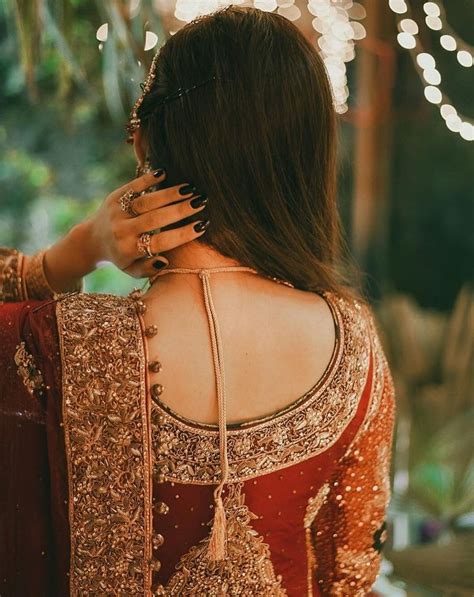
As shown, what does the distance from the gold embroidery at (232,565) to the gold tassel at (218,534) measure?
19 millimetres

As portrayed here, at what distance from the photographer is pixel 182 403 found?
83 cm

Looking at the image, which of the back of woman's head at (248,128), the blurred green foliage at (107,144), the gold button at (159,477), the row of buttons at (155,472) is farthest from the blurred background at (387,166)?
the gold button at (159,477)

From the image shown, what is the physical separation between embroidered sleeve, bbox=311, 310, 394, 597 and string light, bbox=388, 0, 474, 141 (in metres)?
1.59

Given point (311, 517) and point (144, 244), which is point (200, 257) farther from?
point (311, 517)

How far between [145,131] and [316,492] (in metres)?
0.53

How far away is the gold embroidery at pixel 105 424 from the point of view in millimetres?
819

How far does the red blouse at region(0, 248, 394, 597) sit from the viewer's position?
2.70ft

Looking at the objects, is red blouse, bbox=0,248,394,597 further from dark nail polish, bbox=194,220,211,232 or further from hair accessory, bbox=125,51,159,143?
hair accessory, bbox=125,51,159,143

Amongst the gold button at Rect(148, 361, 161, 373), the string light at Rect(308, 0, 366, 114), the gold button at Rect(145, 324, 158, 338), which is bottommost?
the gold button at Rect(148, 361, 161, 373)

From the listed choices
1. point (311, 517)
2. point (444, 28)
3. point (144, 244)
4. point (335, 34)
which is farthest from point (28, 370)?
point (444, 28)

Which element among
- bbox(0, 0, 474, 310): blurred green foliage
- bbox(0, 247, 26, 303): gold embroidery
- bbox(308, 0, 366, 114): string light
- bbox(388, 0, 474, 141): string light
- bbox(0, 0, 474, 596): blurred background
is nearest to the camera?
bbox(0, 247, 26, 303): gold embroidery

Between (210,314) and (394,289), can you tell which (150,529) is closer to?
(210,314)

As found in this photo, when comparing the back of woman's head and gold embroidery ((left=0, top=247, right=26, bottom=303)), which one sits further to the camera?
gold embroidery ((left=0, top=247, right=26, bottom=303))

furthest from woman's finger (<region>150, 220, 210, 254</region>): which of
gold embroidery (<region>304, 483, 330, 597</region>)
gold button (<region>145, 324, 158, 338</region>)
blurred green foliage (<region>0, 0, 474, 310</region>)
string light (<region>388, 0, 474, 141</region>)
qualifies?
string light (<region>388, 0, 474, 141</region>)
